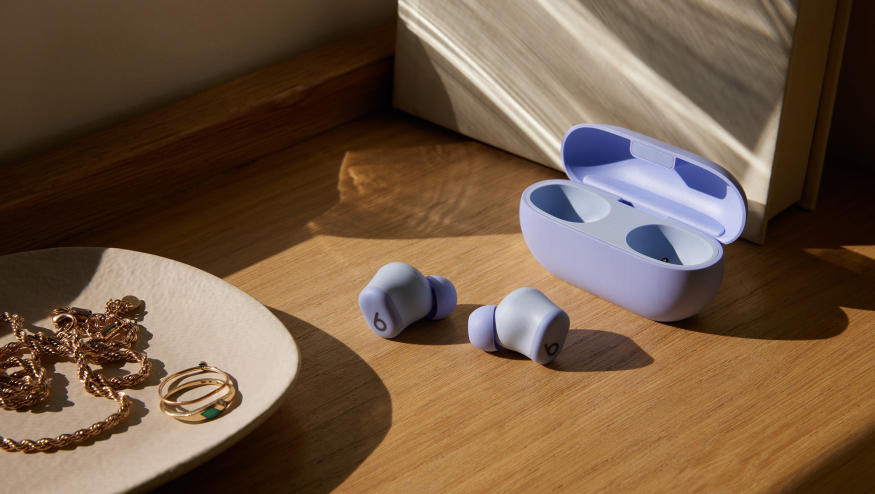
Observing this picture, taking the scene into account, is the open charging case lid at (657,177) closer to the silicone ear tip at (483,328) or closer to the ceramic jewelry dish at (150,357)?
the silicone ear tip at (483,328)

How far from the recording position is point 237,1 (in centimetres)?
87

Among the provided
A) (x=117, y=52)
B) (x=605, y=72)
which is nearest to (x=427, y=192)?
(x=605, y=72)

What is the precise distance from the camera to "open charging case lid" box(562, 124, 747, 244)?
2.16 ft

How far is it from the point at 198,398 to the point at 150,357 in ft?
0.22

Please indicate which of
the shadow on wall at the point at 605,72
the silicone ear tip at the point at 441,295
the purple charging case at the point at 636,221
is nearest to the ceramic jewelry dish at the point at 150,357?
the silicone ear tip at the point at 441,295

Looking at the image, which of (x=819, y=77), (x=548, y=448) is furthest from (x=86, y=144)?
(x=819, y=77)

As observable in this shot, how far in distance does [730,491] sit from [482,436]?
0.14m

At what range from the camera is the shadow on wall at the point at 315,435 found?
1.74 feet

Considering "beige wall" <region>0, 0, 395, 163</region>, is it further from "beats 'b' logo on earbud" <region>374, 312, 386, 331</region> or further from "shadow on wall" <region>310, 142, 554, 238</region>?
"beats 'b' logo on earbud" <region>374, 312, 386, 331</region>

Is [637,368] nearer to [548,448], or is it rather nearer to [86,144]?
[548,448]

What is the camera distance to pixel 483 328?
1.98 feet

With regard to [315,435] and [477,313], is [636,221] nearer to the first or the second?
[477,313]

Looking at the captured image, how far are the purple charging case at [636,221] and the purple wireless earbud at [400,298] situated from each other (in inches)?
3.5

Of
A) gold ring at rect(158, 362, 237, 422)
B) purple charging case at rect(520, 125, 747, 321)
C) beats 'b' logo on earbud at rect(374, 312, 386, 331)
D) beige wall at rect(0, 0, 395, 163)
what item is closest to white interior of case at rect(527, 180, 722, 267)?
purple charging case at rect(520, 125, 747, 321)
